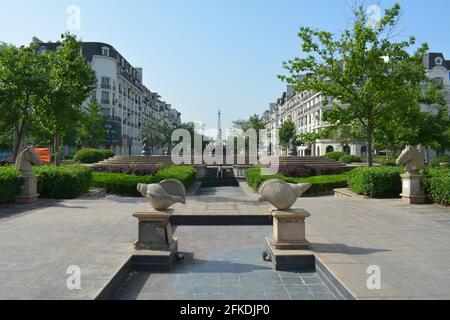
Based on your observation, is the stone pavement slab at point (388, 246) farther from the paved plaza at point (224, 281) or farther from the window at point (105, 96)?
the window at point (105, 96)

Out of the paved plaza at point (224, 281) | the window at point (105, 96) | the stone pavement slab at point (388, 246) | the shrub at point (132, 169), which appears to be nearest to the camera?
the stone pavement slab at point (388, 246)

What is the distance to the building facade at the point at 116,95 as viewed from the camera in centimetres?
6031

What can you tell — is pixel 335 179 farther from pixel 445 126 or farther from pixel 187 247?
pixel 445 126

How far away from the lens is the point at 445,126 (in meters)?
29.7

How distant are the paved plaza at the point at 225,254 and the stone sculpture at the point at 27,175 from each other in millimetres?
1994

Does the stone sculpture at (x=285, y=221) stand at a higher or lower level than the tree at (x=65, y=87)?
lower

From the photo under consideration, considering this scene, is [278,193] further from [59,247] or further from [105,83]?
[105,83]

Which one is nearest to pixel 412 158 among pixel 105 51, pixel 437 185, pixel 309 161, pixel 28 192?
pixel 437 185

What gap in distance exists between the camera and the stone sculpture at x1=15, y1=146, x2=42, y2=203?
13461mm

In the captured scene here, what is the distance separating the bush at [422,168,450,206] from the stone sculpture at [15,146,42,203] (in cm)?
1402

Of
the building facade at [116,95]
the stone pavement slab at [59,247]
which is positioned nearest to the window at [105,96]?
the building facade at [116,95]

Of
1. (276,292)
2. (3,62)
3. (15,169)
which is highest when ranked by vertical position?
(3,62)
